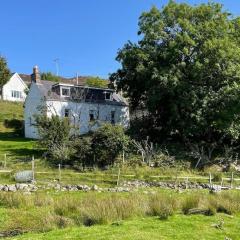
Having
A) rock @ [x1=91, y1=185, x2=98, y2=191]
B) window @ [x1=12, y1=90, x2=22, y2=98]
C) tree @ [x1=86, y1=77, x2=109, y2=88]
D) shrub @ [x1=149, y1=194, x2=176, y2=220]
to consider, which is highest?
tree @ [x1=86, y1=77, x2=109, y2=88]

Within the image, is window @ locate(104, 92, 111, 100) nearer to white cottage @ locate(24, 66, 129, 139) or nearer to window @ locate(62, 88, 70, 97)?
white cottage @ locate(24, 66, 129, 139)

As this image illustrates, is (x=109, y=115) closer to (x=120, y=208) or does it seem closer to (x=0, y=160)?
(x=0, y=160)

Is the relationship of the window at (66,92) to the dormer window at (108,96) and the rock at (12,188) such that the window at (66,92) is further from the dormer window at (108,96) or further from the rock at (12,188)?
the rock at (12,188)

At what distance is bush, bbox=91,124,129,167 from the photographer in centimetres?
4384

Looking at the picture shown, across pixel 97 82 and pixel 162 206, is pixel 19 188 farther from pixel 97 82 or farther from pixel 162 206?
pixel 97 82

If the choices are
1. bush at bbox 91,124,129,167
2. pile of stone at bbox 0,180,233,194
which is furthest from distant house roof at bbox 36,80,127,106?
pile of stone at bbox 0,180,233,194

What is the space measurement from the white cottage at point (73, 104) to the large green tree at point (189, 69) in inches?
351

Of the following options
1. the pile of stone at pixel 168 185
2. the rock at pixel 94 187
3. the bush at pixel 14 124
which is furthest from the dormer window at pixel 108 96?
the rock at pixel 94 187

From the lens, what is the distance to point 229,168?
4688cm

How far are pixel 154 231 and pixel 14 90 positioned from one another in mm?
90261

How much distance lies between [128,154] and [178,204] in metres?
26.6

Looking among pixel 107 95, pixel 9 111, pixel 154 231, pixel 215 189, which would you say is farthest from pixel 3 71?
pixel 154 231

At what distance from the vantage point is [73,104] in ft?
211

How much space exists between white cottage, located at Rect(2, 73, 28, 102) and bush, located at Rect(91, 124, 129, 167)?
5820cm
